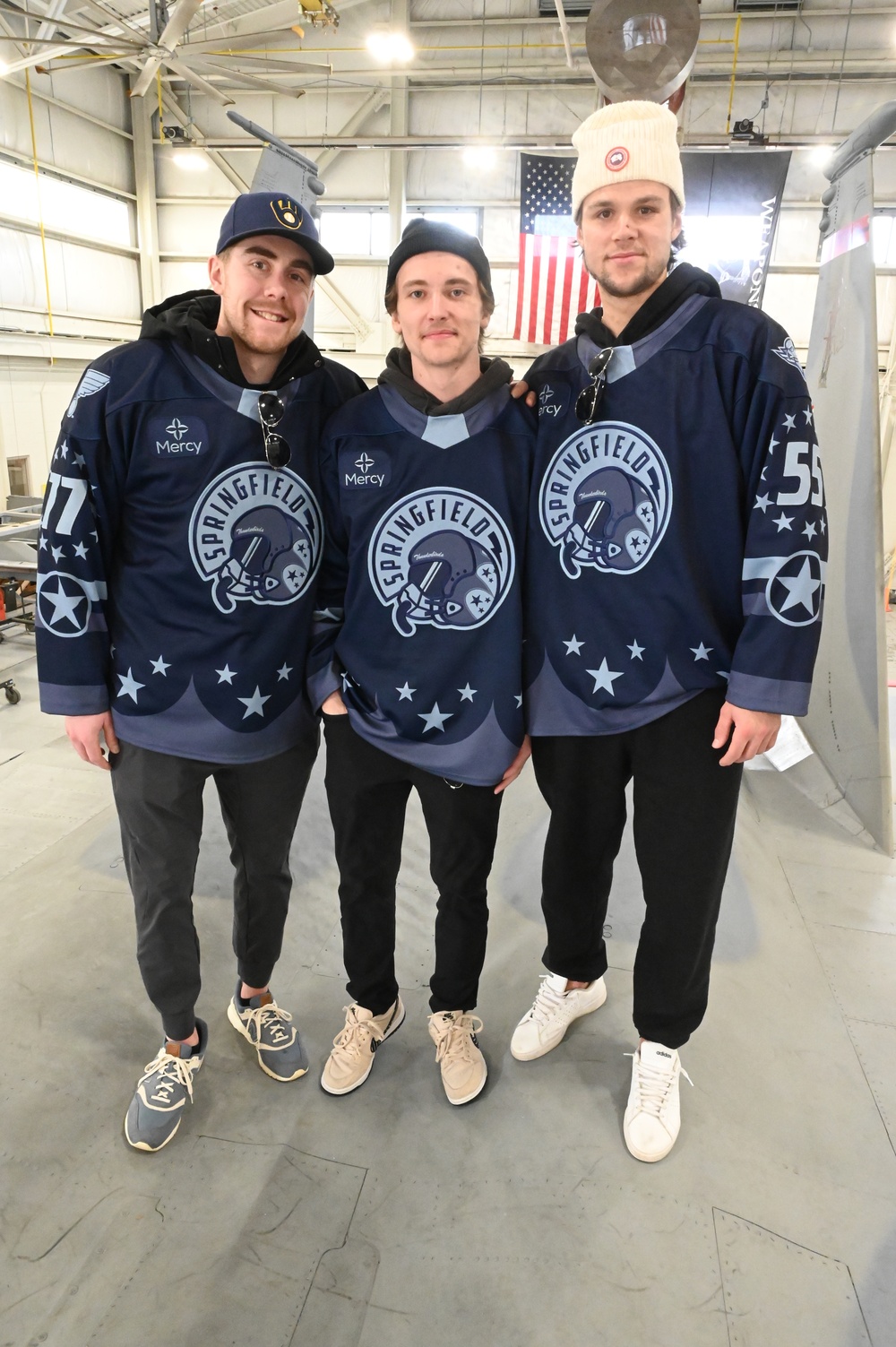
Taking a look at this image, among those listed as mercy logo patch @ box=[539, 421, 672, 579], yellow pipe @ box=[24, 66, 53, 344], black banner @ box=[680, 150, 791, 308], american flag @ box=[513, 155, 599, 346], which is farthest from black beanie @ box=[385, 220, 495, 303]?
yellow pipe @ box=[24, 66, 53, 344]

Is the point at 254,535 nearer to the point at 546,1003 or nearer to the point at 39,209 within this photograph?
the point at 546,1003

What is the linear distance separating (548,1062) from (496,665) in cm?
109

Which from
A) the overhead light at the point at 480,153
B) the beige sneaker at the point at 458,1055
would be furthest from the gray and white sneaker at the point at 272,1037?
the overhead light at the point at 480,153

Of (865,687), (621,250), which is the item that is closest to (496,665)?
(621,250)

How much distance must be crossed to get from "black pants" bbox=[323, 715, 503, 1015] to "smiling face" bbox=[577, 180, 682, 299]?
1018 millimetres

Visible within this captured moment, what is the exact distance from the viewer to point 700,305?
4.64 ft

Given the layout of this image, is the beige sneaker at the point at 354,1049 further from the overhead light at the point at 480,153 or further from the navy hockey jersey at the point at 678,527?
the overhead light at the point at 480,153

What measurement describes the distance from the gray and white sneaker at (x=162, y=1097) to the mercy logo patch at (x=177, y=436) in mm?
1341

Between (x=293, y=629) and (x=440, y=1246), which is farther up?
(x=293, y=629)

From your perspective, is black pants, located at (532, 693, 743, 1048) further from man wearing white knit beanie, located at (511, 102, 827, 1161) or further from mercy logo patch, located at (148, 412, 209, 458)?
mercy logo patch, located at (148, 412, 209, 458)

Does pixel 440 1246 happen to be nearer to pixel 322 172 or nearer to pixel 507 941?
pixel 507 941

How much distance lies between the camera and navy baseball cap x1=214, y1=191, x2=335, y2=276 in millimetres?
1470

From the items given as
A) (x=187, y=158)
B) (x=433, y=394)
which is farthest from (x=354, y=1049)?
(x=187, y=158)

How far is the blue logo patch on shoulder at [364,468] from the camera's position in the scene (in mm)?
1549
